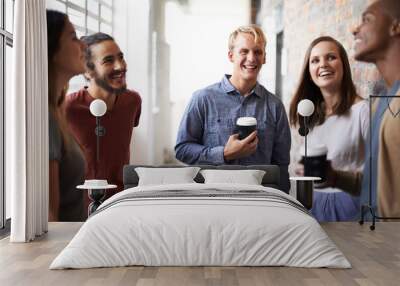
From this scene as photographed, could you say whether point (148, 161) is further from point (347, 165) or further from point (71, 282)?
point (71, 282)

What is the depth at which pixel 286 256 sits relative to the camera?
15.8 feet

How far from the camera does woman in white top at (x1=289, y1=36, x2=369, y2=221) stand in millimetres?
7668

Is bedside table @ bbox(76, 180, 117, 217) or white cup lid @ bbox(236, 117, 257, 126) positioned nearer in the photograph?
bedside table @ bbox(76, 180, 117, 217)

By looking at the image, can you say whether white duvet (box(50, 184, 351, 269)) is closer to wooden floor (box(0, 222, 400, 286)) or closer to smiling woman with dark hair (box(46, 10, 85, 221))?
wooden floor (box(0, 222, 400, 286))

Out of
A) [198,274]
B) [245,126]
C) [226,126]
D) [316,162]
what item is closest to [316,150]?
[316,162]

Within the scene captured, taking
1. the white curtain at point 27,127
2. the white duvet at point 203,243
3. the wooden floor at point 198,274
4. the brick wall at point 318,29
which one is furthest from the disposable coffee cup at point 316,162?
the white curtain at point 27,127

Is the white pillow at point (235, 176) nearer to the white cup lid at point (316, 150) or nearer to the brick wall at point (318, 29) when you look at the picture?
the white cup lid at point (316, 150)

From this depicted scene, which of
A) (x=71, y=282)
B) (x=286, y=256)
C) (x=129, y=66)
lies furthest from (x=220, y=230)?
(x=129, y=66)

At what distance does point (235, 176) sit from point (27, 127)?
2.41m

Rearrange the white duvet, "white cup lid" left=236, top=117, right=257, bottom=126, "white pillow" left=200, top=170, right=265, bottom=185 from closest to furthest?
the white duvet, "white pillow" left=200, top=170, right=265, bottom=185, "white cup lid" left=236, top=117, right=257, bottom=126

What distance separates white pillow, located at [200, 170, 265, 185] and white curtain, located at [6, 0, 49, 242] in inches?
76.0

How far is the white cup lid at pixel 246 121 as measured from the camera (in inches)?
298

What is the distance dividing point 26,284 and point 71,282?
316mm

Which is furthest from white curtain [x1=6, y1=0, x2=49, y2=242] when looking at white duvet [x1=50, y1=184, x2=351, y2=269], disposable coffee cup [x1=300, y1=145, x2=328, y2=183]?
disposable coffee cup [x1=300, y1=145, x2=328, y2=183]
